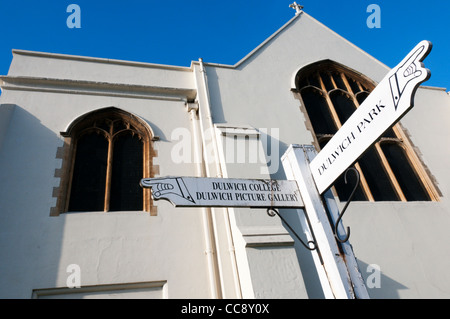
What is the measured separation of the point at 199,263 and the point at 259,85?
433 cm

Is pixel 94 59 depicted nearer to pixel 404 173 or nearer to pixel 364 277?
pixel 364 277

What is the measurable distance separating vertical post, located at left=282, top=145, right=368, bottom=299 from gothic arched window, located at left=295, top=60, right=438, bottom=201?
424 centimetres

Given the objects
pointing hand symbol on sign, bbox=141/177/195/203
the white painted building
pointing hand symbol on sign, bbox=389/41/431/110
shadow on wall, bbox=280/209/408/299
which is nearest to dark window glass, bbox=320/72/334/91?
the white painted building

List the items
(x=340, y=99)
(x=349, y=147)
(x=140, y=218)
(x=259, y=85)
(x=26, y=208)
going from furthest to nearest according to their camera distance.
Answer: (x=340, y=99), (x=259, y=85), (x=140, y=218), (x=26, y=208), (x=349, y=147)

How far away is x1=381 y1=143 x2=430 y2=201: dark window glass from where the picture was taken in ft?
21.7

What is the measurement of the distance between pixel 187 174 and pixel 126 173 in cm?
117

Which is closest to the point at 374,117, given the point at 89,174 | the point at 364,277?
the point at 364,277

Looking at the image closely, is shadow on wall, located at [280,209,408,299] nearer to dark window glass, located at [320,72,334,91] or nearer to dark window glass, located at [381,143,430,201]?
dark window glass, located at [381,143,430,201]

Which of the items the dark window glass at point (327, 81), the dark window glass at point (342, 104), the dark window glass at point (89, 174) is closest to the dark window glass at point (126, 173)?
the dark window glass at point (89, 174)

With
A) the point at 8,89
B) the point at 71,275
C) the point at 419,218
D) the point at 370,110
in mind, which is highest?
the point at 8,89
